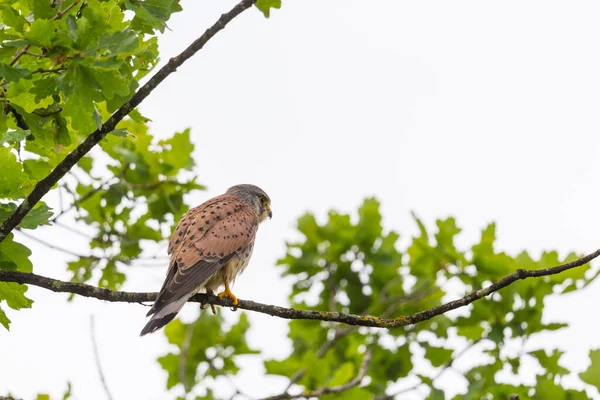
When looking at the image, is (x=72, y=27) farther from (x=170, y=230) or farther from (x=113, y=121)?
(x=170, y=230)

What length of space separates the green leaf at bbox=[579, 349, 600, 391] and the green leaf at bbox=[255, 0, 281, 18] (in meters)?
3.58

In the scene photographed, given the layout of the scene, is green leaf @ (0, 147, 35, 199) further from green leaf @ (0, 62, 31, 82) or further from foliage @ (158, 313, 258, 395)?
foliage @ (158, 313, 258, 395)

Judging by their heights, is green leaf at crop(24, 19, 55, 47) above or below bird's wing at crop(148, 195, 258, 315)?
below

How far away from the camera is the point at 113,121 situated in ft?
11.6

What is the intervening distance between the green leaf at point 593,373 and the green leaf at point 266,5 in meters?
3.58

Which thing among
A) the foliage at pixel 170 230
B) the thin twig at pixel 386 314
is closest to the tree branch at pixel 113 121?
the foliage at pixel 170 230

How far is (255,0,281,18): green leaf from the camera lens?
376 centimetres

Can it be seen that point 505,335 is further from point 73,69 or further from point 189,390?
point 73,69

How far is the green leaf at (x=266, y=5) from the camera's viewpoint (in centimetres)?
376

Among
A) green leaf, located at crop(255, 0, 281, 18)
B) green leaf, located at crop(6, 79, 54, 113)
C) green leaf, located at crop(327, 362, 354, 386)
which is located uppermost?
green leaf, located at crop(327, 362, 354, 386)

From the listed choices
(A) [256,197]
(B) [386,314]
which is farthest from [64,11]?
(B) [386,314]

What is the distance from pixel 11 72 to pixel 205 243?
2.64 m

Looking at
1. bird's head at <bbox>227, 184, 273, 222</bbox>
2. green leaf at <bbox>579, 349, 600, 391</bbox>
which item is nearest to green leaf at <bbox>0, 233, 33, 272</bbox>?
bird's head at <bbox>227, 184, 273, 222</bbox>

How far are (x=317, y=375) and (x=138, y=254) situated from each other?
2.06 meters
